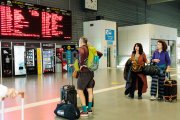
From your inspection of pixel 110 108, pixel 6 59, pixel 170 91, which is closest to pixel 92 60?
pixel 110 108

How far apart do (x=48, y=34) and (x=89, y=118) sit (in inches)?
439

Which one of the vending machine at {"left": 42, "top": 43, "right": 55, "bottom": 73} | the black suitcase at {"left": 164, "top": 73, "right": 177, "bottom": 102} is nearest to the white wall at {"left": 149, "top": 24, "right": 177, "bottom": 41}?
the vending machine at {"left": 42, "top": 43, "right": 55, "bottom": 73}

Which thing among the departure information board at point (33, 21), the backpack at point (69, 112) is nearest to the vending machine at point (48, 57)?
the departure information board at point (33, 21)

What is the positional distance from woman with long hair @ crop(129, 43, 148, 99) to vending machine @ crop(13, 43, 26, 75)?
857 centimetres

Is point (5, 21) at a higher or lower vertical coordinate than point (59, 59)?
higher

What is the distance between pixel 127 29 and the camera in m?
21.8

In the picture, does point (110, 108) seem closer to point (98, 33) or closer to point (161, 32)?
point (98, 33)

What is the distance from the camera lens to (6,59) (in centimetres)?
Answer: 1353

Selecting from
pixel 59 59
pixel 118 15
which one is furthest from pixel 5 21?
pixel 118 15

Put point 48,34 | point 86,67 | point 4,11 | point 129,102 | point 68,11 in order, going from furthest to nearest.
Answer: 1. point 68,11
2. point 48,34
3. point 4,11
4. point 129,102
5. point 86,67

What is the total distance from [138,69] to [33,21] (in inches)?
367

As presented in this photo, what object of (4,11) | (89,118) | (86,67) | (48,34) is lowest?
(89,118)

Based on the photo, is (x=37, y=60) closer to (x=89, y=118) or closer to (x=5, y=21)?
(x=5, y=21)

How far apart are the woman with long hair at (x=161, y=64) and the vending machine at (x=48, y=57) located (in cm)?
975
